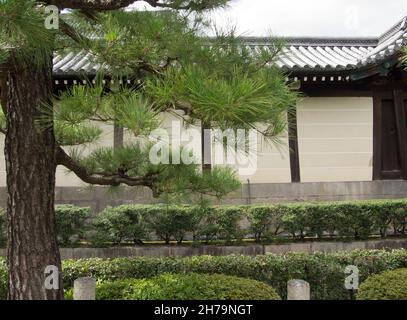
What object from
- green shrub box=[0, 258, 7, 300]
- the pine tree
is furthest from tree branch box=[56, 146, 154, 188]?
green shrub box=[0, 258, 7, 300]

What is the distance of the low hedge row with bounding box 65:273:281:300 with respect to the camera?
11.9 feet

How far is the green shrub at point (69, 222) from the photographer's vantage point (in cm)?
685

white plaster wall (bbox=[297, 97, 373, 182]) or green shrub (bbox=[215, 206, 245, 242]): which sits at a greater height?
white plaster wall (bbox=[297, 97, 373, 182])

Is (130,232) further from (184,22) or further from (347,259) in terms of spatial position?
(184,22)

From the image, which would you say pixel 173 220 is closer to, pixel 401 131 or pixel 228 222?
pixel 228 222

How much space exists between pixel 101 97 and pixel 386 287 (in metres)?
2.94

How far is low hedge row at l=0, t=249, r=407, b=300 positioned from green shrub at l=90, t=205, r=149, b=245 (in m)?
1.78

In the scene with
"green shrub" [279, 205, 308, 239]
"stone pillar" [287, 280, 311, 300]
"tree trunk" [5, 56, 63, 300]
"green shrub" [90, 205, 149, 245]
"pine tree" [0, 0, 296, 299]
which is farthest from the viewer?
"green shrub" [279, 205, 308, 239]

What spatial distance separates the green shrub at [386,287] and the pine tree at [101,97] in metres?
1.56

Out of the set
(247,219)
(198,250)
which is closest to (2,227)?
(198,250)

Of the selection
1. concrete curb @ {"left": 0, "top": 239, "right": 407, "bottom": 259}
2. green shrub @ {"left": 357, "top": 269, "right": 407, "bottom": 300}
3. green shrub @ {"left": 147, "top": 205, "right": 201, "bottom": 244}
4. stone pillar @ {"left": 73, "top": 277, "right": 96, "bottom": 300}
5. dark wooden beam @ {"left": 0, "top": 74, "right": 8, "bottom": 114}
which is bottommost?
concrete curb @ {"left": 0, "top": 239, "right": 407, "bottom": 259}


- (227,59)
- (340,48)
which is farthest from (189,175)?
(340,48)

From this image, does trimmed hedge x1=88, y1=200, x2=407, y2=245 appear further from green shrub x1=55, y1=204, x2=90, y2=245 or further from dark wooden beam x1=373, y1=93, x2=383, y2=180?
dark wooden beam x1=373, y1=93, x2=383, y2=180

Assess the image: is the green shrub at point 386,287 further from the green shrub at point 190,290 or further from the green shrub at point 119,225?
the green shrub at point 119,225
